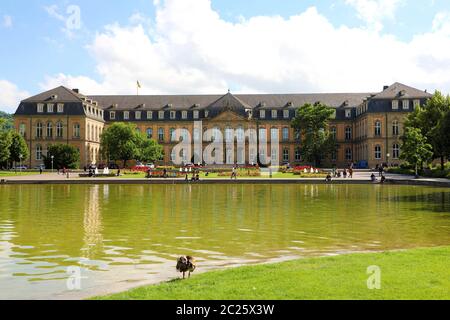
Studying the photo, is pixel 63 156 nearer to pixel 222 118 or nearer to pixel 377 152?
pixel 222 118

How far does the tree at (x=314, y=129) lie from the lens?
86.8 m

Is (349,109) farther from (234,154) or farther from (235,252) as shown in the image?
(235,252)

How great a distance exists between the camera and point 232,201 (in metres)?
29.1

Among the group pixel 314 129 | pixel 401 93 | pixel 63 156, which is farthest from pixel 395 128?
pixel 63 156

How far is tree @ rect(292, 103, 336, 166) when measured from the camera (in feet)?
285

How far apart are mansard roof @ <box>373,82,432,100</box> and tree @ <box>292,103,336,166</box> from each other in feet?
31.4

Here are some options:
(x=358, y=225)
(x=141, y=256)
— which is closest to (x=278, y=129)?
(x=358, y=225)

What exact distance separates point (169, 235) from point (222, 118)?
81.4 metres

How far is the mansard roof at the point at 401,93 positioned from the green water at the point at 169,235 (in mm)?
63114

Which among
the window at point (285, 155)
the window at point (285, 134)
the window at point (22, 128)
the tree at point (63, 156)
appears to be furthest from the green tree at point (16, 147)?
the window at point (285, 155)

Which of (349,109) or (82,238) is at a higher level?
(349,109)

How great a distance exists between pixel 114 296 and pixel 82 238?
307 inches

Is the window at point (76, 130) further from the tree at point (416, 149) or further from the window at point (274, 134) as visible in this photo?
the tree at point (416, 149)

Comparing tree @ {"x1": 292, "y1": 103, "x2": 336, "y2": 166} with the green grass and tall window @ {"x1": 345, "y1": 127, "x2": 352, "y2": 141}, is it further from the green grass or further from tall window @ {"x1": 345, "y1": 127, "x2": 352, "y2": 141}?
the green grass
